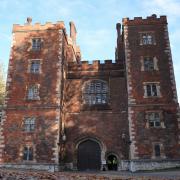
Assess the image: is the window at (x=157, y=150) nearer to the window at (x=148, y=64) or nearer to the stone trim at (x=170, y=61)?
the stone trim at (x=170, y=61)

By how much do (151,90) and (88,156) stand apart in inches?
325

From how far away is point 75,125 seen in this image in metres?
25.8

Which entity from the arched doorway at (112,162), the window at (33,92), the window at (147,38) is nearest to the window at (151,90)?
the window at (147,38)

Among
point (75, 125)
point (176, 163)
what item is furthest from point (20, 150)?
point (176, 163)

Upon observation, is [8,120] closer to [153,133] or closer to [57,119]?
[57,119]

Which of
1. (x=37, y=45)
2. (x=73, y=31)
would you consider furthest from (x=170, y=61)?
(x=73, y=31)

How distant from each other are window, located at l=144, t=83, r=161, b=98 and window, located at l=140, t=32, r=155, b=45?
4413 mm

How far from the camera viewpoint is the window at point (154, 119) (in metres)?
23.4

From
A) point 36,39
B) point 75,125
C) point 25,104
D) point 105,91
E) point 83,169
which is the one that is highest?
point 36,39

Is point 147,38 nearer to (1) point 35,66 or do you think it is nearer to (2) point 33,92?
(1) point 35,66

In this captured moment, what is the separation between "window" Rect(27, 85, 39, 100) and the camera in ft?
82.4

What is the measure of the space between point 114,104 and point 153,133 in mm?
4914

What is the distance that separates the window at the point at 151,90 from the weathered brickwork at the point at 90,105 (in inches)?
3.5

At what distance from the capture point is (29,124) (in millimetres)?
24141
